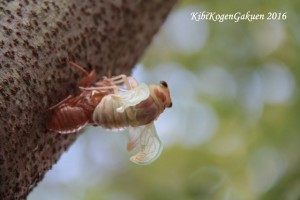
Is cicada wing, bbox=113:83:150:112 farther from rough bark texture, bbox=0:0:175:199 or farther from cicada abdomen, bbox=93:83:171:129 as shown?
rough bark texture, bbox=0:0:175:199

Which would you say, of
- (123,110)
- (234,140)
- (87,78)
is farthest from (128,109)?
(234,140)

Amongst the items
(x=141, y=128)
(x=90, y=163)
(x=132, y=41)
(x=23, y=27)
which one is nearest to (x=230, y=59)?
(x=90, y=163)

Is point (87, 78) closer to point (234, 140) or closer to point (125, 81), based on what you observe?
point (125, 81)

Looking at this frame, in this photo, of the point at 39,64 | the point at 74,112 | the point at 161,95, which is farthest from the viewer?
the point at 161,95

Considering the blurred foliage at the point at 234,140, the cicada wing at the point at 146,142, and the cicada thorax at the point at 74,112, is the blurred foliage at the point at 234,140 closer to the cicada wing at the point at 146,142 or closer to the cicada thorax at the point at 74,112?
the cicada wing at the point at 146,142

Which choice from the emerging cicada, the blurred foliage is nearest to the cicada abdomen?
the emerging cicada

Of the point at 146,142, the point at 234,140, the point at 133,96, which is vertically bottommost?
the point at 234,140

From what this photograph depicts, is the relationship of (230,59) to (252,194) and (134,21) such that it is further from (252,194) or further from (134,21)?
(134,21)
